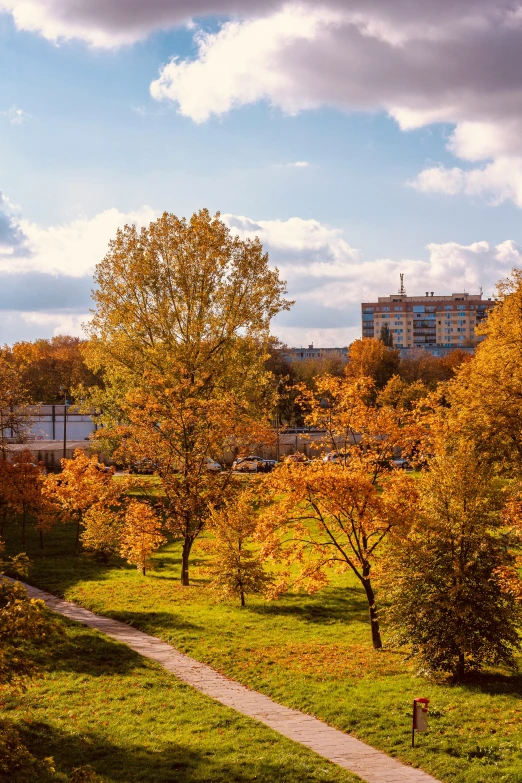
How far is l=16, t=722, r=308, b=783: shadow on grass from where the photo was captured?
42.6 ft

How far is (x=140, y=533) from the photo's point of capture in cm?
3112

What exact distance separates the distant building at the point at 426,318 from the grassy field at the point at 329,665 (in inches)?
6422

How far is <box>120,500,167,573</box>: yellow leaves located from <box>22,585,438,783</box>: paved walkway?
265 inches

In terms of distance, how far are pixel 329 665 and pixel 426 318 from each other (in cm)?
17948

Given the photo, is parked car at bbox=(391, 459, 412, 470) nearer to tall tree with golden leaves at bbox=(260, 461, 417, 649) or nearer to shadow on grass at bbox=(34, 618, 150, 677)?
tall tree with golden leaves at bbox=(260, 461, 417, 649)

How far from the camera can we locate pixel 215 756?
1384 centimetres

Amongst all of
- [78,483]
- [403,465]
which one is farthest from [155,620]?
[403,465]

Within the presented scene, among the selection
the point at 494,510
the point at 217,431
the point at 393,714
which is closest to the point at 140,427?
the point at 217,431

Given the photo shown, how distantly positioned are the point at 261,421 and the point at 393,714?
53.2 ft

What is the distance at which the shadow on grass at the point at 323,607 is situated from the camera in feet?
81.4

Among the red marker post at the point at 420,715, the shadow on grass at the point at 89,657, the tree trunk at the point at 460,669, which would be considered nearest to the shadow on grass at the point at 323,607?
the shadow on grass at the point at 89,657

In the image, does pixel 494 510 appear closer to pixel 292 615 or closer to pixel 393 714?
pixel 393 714

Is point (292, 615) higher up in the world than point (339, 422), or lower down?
lower down

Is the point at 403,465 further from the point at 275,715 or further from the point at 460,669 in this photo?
the point at 275,715
